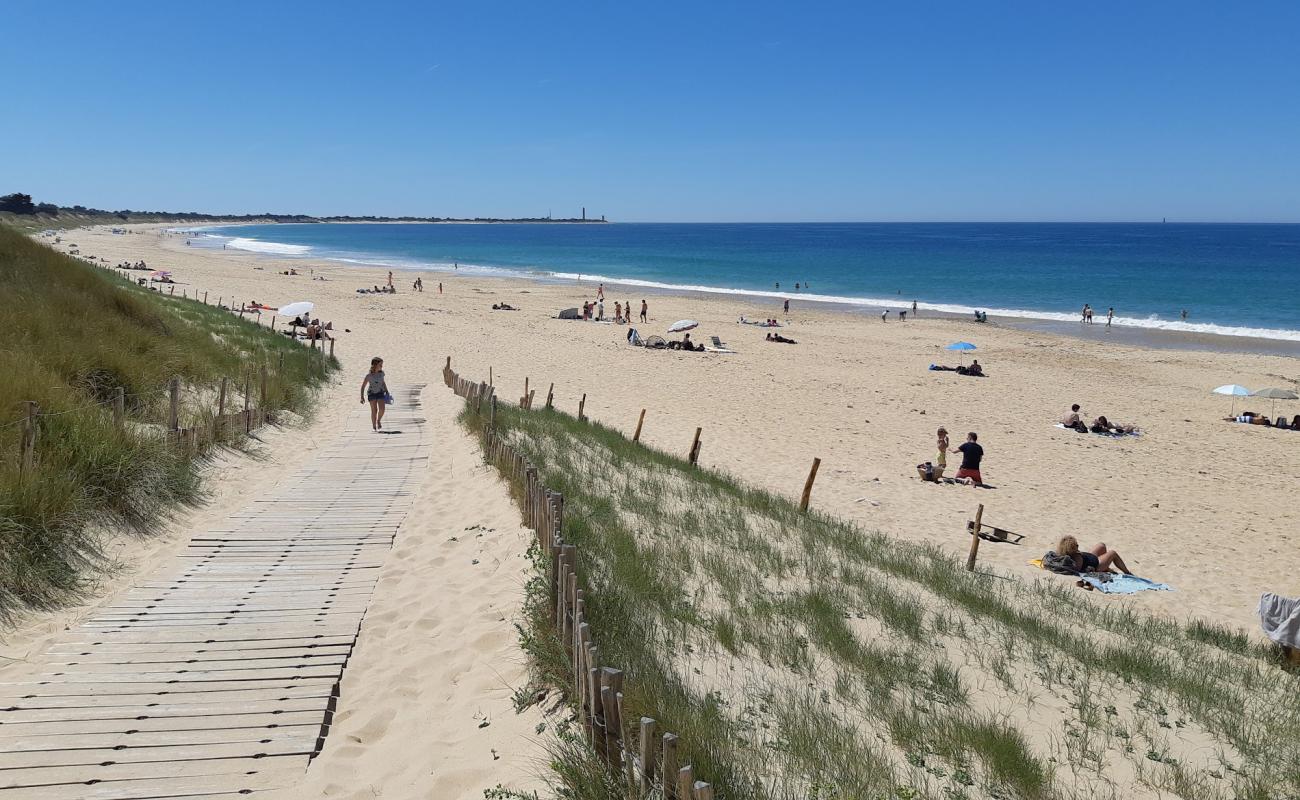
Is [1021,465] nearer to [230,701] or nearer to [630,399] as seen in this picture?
[630,399]

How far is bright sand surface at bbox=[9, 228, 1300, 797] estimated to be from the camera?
5.34 meters

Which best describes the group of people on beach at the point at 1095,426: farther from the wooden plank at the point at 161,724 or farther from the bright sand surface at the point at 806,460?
the wooden plank at the point at 161,724

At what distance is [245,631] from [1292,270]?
104 m

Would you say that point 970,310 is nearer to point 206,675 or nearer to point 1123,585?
point 1123,585

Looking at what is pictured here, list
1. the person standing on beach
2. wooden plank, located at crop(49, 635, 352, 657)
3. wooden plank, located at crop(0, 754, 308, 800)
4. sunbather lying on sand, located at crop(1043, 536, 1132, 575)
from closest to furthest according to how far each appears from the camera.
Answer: wooden plank, located at crop(0, 754, 308, 800)
wooden plank, located at crop(49, 635, 352, 657)
sunbather lying on sand, located at crop(1043, 536, 1132, 575)
the person standing on beach

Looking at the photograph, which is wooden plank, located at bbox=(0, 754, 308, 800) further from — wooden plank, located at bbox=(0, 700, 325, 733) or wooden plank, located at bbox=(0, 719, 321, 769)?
wooden plank, located at bbox=(0, 700, 325, 733)

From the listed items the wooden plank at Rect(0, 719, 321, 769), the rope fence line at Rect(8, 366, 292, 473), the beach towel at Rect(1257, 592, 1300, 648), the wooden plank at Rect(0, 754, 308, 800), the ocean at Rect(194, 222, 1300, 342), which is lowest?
the beach towel at Rect(1257, 592, 1300, 648)

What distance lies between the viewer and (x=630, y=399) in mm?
23438

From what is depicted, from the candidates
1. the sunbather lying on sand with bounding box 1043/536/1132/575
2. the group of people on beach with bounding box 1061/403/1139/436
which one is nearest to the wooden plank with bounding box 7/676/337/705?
the sunbather lying on sand with bounding box 1043/536/1132/575

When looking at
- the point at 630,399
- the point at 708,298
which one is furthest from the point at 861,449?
the point at 708,298

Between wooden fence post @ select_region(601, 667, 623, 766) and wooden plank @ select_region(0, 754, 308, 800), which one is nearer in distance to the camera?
wooden fence post @ select_region(601, 667, 623, 766)

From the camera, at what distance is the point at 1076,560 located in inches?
449

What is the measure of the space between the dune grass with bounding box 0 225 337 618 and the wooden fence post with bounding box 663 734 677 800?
17.4 ft

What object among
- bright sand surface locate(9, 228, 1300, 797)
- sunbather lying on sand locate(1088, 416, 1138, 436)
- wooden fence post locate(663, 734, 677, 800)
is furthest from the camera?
sunbather lying on sand locate(1088, 416, 1138, 436)
